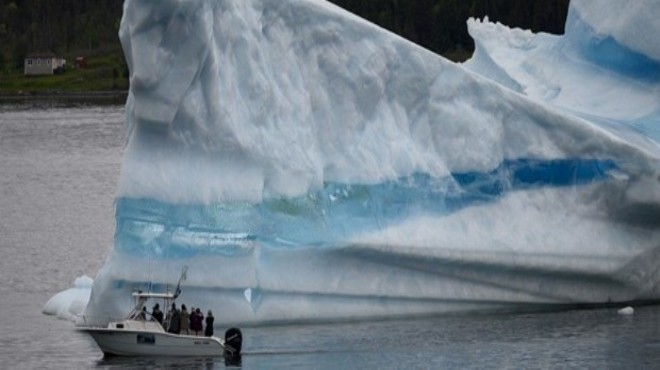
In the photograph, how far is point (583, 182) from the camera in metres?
31.4

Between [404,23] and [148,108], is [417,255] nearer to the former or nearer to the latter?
[148,108]

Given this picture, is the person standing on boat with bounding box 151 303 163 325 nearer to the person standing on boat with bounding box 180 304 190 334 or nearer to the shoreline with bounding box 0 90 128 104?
the person standing on boat with bounding box 180 304 190 334

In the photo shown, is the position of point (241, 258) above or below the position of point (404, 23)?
below

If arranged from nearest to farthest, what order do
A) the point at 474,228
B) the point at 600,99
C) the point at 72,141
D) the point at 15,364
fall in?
the point at 15,364 → the point at 474,228 → the point at 600,99 → the point at 72,141

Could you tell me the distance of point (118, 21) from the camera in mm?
137750

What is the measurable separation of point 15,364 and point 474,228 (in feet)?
24.9

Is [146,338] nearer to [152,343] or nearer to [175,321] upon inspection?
[152,343]

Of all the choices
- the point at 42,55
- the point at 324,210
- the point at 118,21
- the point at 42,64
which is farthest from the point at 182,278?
the point at 118,21

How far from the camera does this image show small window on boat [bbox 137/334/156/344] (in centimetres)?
2825

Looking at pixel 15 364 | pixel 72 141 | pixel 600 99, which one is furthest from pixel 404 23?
pixel 15 364

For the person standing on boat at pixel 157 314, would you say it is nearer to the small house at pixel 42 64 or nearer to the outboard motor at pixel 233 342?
the outboard motor at pixel 233 342

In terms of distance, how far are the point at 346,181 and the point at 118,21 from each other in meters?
109

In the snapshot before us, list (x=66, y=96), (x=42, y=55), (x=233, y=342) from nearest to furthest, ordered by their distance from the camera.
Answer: (x=233, y=342) < (x=66, y=96) < (x=42, y=55)

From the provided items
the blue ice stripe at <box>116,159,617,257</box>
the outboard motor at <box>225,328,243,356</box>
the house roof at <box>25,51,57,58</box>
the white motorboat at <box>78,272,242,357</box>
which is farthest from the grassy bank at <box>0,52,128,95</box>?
the outboard motor at <box>225,328,243,356</box>
